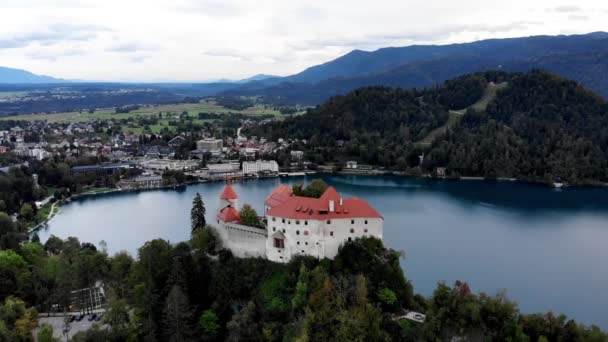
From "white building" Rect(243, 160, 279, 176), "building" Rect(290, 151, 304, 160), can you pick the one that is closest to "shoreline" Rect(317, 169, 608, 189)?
"building" Rect(290, 151, 304, 160)

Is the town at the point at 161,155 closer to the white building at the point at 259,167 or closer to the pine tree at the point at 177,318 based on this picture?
the white building at the point at 259,167

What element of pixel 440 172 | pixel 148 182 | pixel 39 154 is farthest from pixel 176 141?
pixel 440 172

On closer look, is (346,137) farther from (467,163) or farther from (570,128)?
(570,128)

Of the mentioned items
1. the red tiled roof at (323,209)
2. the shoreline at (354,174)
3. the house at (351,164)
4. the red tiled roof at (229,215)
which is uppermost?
the red tiled roof at (323,209)

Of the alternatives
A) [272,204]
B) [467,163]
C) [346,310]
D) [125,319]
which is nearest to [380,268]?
[346,310]

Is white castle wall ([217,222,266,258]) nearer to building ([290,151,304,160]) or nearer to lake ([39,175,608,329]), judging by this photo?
lake ([39,175,608,329])

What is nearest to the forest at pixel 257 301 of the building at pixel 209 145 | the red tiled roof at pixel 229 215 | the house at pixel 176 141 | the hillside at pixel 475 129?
the red tiled roof at pixel 229 215

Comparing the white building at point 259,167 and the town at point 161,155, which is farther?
the white building at point 259,167
